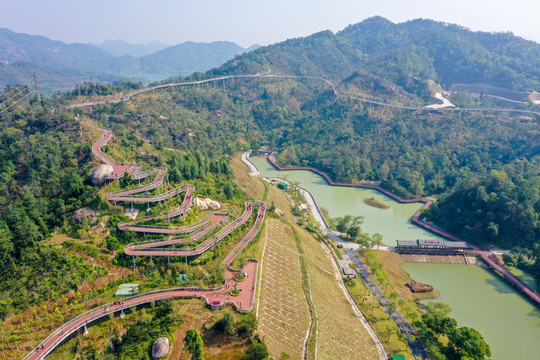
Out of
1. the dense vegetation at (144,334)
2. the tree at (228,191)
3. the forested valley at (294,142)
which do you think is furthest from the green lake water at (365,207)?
the dense vegetation at (144,334)

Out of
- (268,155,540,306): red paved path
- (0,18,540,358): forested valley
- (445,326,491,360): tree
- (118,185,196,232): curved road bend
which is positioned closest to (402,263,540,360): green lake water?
(268,155,540,306): red paved path

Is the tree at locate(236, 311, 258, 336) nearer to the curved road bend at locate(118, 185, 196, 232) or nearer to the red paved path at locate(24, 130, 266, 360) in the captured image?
the red paved path at locate(24, 130, 266, 360)

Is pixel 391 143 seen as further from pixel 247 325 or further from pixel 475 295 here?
pixel 247 325

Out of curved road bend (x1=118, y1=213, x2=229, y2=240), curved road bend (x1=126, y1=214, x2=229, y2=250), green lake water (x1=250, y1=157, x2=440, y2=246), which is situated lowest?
green lake water (x1=250, y1=157, x2=440, y2=246)

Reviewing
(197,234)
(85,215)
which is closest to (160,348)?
(197,234)

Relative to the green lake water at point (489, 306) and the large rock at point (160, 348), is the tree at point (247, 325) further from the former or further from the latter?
the green lake water at point (489, 306)

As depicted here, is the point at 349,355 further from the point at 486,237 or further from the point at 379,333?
the point at 486,237
